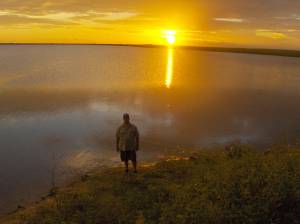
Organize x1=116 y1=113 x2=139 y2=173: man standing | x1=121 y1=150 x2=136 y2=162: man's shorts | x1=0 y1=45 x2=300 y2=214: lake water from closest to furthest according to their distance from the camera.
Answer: x1=116 y1=113 x2=139 y2=173: man standing, x1=121 y1=150 x2=136 y2=162: man's shorts, x1=0 y1=45 x2=300 y2=214: lake water

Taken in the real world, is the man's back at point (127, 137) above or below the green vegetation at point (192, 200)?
above

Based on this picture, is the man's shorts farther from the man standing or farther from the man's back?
the man's back

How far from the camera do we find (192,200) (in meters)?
9.10

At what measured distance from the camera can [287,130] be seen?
75.9ft

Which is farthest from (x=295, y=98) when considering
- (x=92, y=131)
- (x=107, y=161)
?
(x=107, y=161)

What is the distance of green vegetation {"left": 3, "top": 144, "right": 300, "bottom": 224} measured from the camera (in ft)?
27.3

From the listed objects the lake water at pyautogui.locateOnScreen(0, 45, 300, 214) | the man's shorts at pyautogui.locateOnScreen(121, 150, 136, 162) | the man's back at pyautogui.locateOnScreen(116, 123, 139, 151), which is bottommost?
the lake water at pyautogui.locateOnScreen(0, 45, 300, 214)

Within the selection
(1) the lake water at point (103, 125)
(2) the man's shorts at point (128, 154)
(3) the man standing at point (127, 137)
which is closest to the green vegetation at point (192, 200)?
(2) the man's shorts at point (128, 154)

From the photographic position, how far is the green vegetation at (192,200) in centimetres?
834

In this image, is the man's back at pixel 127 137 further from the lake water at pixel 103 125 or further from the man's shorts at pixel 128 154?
the lake water at pixel 103 125

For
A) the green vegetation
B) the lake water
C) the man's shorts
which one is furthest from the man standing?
the lake water

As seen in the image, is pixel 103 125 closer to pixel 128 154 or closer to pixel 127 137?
pixel 128 154

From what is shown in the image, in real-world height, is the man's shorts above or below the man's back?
below

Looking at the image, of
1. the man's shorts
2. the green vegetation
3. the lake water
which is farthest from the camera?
the lake water
